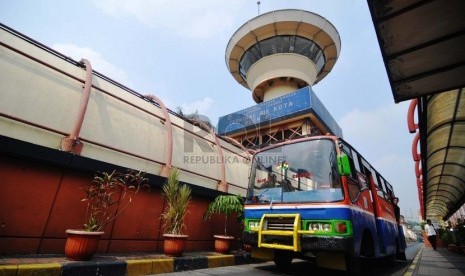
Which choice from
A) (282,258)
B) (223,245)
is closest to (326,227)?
(282,258)

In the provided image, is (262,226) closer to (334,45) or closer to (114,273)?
(114,273)

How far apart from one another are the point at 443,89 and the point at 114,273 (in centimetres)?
731

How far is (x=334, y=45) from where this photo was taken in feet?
82.8

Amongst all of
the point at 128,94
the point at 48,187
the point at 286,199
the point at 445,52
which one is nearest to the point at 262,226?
the point at 286,199

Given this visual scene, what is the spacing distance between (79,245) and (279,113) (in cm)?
1904

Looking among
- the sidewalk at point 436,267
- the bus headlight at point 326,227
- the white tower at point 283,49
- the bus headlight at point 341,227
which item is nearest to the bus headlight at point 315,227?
the bus headlight at point 326,227

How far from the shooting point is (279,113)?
2186cm

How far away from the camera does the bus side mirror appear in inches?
198

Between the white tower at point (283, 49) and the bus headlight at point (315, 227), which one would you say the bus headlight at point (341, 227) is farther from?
the white tower at point (283, 49)

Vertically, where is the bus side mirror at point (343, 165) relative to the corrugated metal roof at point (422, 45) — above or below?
below

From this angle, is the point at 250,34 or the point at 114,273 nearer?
the point at 114,273

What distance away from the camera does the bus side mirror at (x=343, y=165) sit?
502cm

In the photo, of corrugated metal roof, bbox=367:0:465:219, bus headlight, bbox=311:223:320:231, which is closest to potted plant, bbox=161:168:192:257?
bus headlight, bbox=311:223:320:231

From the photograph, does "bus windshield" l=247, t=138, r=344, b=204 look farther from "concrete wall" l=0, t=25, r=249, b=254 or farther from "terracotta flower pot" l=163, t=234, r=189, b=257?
"concrete wall" l=0, t=25, r=249, b=254
